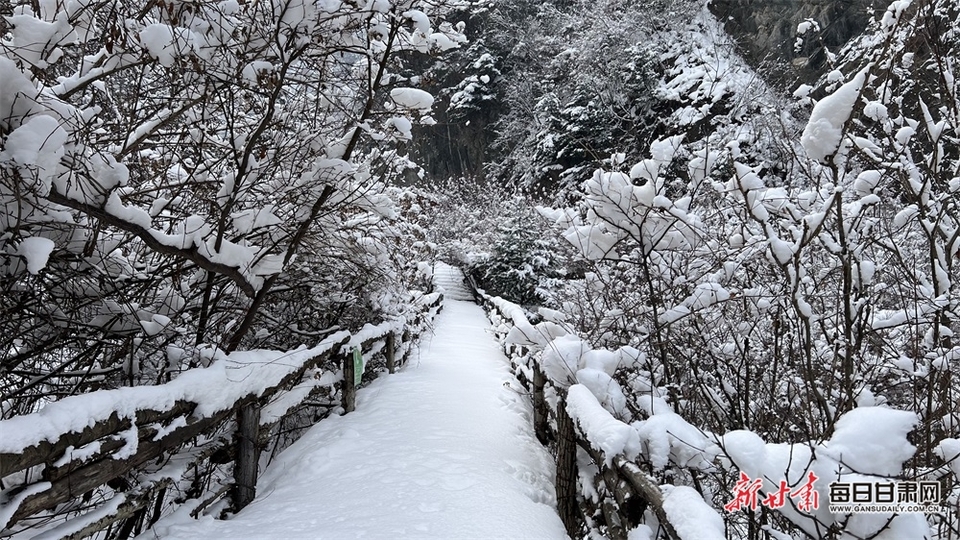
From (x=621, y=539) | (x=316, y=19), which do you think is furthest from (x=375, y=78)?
(x=621, y=539)

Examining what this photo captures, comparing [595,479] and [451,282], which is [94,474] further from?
[451,282]

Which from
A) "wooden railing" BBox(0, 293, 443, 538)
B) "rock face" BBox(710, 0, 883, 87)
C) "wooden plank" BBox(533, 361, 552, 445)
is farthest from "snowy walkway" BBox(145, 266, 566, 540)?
"rock face" BBox(710, 0, 883, 87)

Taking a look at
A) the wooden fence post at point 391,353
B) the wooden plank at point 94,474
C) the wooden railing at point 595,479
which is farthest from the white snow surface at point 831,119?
the wooden fence post at point 391,353

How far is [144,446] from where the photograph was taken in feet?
7.90

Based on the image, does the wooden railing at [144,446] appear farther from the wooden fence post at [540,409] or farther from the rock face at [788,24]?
the rock face at [788,24]

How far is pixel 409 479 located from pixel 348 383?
2.10 metres

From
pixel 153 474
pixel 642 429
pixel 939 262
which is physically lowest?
pixel 153 474

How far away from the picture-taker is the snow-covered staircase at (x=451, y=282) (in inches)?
1068

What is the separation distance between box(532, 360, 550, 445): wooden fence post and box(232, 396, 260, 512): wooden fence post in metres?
2.52

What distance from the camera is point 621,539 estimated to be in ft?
7.86

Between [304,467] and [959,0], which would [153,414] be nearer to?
[304,467]

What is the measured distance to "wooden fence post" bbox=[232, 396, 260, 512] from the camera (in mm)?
3371

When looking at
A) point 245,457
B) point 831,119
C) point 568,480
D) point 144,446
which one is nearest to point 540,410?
point 568,480

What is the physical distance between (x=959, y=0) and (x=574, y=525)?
4.50 m
